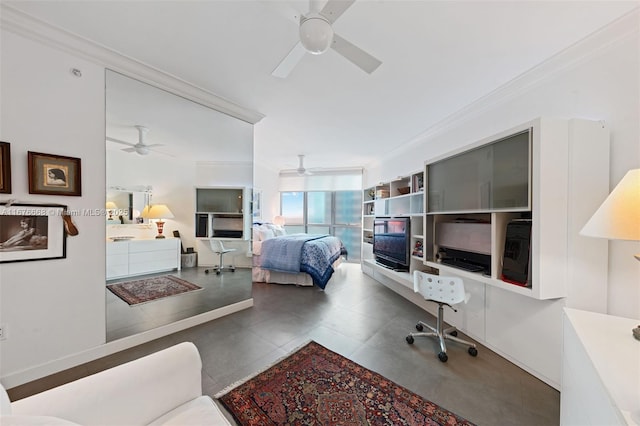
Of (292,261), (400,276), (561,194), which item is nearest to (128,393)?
(561,194)

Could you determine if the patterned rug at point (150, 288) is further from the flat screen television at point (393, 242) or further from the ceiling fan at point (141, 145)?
the flat screen television at point (393, 242)

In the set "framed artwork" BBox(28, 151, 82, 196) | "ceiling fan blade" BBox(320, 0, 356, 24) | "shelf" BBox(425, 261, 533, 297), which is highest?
"ceiling fan blade" BBox(320, 0, 356, 24)

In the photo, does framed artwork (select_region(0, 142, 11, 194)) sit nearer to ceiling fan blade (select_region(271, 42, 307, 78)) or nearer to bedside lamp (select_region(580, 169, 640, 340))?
ceiling fan blade (select_region(271, 42, 307, 78))

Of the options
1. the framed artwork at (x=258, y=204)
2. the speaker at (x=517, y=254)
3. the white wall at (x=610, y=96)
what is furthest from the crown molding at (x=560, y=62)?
the framed artwork at (x=258, y=204)

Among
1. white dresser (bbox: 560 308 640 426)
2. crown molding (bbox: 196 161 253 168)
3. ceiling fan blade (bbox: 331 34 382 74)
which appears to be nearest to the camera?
white dresser (bbox: 560 308 640 426)

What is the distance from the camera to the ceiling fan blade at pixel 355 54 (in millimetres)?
1503

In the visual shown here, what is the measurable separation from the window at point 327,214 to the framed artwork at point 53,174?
18.2 feet

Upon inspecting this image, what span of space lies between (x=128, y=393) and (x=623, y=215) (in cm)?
223

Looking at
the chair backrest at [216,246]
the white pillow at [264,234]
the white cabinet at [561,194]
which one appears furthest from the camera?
the white pillow at [264,234]

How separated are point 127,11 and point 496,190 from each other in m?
3.02

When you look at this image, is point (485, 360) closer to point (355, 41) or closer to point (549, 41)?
point (549, 41)

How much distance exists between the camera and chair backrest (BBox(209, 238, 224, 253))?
3.10 metres

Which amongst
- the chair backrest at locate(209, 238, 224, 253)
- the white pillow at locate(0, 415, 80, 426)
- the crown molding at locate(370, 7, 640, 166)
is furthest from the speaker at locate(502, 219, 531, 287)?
the chair backrest at locate(209, 238, 224, 253)

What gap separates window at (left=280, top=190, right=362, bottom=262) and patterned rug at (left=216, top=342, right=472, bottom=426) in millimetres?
5024
